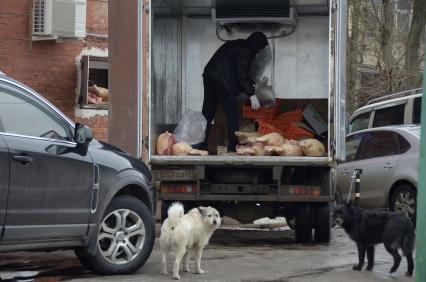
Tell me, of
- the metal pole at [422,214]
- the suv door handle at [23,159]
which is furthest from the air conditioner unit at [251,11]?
the metal pole at [422,214]

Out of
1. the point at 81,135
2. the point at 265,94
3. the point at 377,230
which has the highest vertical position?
the point at 265,94

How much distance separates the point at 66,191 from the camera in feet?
23.5

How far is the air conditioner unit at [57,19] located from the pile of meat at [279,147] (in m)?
5.26

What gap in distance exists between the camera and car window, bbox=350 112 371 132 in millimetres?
15945

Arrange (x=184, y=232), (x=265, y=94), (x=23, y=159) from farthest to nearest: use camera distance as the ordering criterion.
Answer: (x=265, y=94), (x=184, y=232), (x=23, y=159)

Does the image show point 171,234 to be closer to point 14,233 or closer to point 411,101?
point 14,233

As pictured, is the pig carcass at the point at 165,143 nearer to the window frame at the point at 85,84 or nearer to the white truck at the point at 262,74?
the white truck at the point at 262,74

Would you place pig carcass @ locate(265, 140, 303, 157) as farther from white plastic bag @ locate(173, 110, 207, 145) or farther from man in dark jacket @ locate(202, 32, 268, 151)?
white plastic bag @ locate(173, 110, 207, 145)

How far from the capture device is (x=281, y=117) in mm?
12125

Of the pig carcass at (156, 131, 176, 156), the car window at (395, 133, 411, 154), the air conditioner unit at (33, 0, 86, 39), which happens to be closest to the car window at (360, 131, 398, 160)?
the car window at (395, 133, 411, 154)

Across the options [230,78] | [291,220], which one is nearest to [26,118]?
[230,78]

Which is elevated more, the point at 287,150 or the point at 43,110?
the point at 43,110

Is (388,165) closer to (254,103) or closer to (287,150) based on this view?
(254,103)

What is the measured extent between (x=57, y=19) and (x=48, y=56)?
2.93ft
